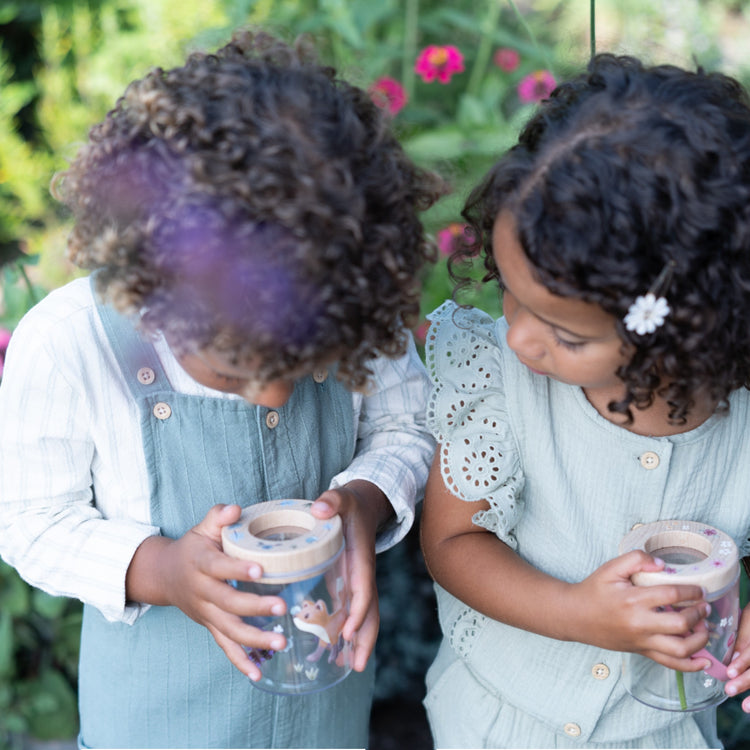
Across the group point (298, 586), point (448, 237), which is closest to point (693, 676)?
point (298, 586)

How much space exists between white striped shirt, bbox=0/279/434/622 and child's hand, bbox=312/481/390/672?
20 centimetres

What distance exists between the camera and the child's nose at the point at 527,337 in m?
1.02

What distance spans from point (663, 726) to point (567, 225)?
0.71m

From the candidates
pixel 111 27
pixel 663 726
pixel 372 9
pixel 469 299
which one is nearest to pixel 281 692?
pixel 663 726

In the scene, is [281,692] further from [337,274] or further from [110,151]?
[110,151]

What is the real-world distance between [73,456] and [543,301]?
591mm

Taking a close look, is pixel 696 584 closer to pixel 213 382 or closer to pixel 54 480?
pixel 213 382

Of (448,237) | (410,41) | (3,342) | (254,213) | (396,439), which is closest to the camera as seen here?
(254,213)

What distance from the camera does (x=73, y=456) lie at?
1.08m

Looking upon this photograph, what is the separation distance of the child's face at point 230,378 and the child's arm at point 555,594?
0.35m

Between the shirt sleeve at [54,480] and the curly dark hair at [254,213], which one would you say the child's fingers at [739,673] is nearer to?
the curly dark hair at [254,213]

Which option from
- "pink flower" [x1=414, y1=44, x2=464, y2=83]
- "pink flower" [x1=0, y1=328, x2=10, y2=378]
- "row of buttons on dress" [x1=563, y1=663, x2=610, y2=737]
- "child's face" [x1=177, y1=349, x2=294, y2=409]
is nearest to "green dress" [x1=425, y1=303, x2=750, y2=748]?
"row of buttons on dress" [x1=563, y1=663, x2=610, y2=737]

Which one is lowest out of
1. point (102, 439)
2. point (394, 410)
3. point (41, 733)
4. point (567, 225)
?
point (41, 733)

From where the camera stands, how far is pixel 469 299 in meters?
1.96
